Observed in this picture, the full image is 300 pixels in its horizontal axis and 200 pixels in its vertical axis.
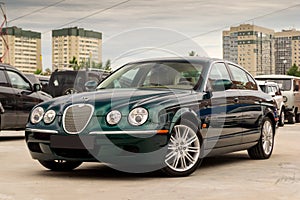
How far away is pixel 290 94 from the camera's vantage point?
82.0 ft

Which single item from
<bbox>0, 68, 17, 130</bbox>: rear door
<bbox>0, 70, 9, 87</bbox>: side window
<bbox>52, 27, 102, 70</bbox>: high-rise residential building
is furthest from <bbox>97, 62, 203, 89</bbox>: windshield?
<bbox>52, 27, 102, 70</bbox>: high-rise residential building

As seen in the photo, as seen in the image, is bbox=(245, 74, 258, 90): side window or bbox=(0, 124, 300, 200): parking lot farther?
bbox=(245, 74, 258, 90): side window

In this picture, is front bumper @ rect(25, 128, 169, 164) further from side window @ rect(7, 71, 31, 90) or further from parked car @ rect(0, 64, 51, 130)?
side window @ rect(7, 71, 31, 90)

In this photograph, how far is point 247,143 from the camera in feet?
31.1

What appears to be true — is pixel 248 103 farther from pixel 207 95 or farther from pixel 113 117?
pixel 113 117

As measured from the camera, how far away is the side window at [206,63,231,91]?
870cm

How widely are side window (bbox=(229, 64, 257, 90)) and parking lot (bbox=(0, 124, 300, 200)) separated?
43.9 inches

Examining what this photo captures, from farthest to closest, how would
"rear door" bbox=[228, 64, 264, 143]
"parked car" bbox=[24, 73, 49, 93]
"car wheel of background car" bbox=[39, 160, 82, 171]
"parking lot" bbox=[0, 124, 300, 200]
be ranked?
"parked car" bbox=[24, 73, 49, 93] < "rear door" bbox=[228, 64, 264, 143] < "car wheel of background car" bbox=[39, 160, 82, 171] < "parking lot" bbox=[0, 124, 300, 200]

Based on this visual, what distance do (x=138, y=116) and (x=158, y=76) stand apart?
1.56 metres

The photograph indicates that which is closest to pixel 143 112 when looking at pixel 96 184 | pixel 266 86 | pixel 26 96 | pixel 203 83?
pixel 96 184

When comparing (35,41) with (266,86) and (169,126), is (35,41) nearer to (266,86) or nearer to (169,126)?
(266,86)

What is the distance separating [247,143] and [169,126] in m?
2.35

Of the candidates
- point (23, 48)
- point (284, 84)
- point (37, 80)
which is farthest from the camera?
point (23, 48)

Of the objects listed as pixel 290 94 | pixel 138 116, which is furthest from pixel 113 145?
pixel 290 94
